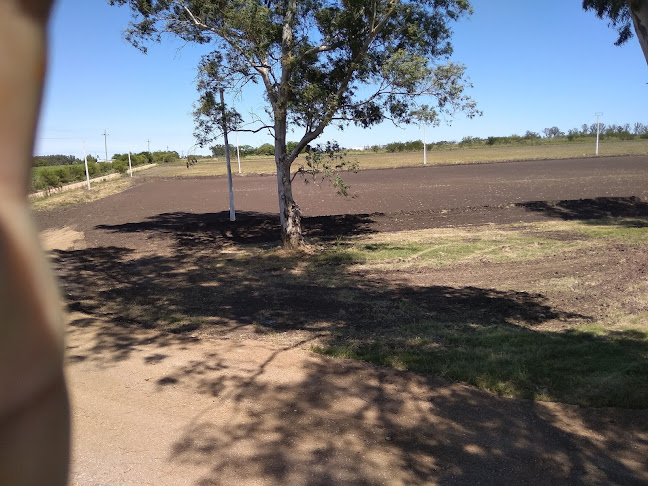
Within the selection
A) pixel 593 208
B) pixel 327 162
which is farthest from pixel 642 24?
pixel 593 208

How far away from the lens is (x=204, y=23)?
45.7 feet

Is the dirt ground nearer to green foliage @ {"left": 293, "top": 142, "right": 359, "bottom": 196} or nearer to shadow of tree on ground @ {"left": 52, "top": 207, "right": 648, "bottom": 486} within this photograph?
shadow of tree on ground @ {"left": 52, "top": 207, "right": 648, "bottom": 486}

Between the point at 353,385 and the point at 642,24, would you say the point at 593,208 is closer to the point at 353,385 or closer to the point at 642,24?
the point at 353,385

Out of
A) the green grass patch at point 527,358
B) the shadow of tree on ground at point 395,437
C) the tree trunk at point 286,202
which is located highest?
the tree trunk at point 286,202

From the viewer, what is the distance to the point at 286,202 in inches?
577

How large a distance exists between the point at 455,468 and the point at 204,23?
13090 mm

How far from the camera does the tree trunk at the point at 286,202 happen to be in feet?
46.9

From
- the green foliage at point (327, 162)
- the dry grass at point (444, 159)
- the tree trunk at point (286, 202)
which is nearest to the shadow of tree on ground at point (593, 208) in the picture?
the green foliage at point (327, 162)

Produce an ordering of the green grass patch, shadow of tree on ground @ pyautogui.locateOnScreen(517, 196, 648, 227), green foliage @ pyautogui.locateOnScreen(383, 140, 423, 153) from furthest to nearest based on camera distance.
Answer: green foliage @ pyautogui.locateOnScreen(383, 140, 423, 153) < shadow of tree on ground @ pyautogui.locateOnScreen(517, 196, 648, 227) < the green grass patch

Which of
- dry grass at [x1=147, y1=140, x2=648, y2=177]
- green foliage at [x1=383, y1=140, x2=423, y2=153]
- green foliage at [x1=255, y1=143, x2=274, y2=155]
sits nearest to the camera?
green foliage at [x1=255, y1=143, x2=274, y2=155]

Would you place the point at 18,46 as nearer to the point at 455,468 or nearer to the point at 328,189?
the point at 455,468

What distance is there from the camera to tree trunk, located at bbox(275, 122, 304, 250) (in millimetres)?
14305

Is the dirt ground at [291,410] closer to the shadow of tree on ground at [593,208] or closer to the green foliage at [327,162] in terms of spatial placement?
the green foliage at [327,162]

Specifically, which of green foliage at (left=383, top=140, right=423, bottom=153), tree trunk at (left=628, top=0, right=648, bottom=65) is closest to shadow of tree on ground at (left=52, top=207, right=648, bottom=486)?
tree trunk at (left=628, top=0, right=648, bottom=65)
